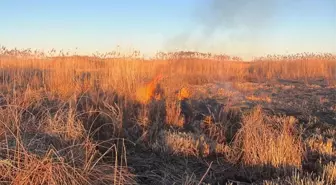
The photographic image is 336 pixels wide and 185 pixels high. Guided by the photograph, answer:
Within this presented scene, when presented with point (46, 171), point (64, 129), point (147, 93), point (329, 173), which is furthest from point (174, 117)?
point (46, 171)

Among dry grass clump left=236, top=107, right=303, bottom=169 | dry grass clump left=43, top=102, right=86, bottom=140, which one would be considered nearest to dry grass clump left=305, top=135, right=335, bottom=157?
dry grass clump left=236, top=107, right=303, bottom=169

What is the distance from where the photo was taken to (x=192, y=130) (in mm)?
6117

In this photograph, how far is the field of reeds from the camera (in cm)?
360

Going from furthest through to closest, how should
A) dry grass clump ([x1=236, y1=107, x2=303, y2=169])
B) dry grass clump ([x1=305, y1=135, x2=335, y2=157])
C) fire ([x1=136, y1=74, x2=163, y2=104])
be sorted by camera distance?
1. fire ([x1=136, y1=74, x2=163, y2=104])
2. dry grass clump ([x1=305, y1=135, x2=335, y2=157])
3. dry grass clump ([x1=236, y1=107, x2=303, y2=169])

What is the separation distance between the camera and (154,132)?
5.94m

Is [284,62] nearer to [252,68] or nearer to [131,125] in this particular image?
[252,68]

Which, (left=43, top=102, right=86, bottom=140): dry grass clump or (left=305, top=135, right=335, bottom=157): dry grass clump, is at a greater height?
(left=43, top=102, right=86, bottom=140): dry grass clump

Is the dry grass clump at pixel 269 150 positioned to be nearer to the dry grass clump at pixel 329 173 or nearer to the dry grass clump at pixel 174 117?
the dry grass clump at pixel 329 173

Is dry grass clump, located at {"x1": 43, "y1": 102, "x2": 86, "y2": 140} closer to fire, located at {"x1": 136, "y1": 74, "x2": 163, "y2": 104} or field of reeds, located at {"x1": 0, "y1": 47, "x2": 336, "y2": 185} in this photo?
field of reeds, located at {"x1": 0, "y1": 47, "x2": 336, "y2": 185}

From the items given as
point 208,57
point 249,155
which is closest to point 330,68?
point 208,57

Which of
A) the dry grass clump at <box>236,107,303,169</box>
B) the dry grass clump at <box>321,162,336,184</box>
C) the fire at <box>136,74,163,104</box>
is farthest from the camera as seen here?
the fire at <box>136,74,163,104</box>

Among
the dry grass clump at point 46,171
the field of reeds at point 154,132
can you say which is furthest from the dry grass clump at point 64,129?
the dry grass clump at point 46,171

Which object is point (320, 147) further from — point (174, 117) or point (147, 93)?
point (147, 93)

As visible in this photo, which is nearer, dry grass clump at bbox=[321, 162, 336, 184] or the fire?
dry grass clump at bbox=[321, 162, 336, 184]
